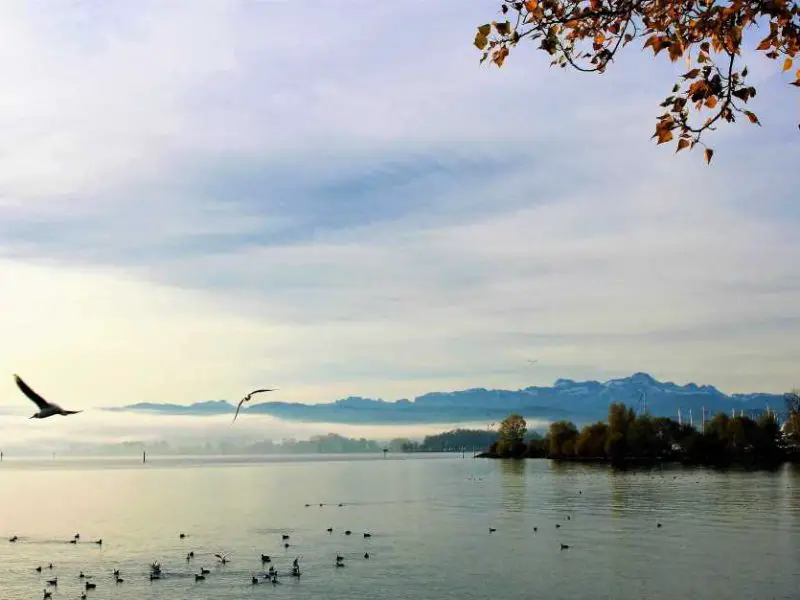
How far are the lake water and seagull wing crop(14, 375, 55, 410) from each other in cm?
3089

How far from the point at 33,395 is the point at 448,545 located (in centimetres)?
5479

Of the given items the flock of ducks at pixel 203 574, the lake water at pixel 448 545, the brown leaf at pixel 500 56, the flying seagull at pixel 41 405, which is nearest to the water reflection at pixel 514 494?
the lake water at pixel 448 545

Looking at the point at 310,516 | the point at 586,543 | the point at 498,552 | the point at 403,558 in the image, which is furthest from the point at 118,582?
the point at 310,516

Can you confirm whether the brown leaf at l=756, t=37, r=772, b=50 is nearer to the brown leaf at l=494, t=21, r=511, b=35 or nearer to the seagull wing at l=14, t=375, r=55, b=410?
the brown leaf at l=494, t=21, r=511, b=35

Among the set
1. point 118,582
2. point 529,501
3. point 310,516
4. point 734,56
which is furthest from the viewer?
point 529,501

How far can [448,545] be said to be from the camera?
71750mm

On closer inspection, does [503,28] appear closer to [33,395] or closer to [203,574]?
[33,395]

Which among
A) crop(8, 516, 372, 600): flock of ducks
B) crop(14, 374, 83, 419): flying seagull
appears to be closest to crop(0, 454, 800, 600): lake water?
crop(8, 516, 372, 600): flock of ducks

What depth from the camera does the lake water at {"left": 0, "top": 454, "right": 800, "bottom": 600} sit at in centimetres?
5191

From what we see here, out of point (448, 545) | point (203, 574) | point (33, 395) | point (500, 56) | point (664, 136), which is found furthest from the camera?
point (448, 545)

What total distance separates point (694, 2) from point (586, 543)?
Answer: 2464 inches

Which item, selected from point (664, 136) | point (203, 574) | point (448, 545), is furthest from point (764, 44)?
point (448, 545)

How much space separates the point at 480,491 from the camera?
147 m

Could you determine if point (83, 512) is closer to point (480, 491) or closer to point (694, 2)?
point (480, 491)
